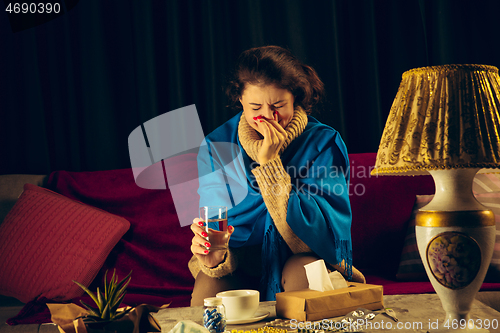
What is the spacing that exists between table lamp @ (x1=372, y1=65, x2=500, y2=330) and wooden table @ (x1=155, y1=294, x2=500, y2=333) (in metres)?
0.06

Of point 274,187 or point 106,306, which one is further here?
point 274,187

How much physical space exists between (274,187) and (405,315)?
1.95 ft

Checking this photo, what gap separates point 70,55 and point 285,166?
1.52 metres

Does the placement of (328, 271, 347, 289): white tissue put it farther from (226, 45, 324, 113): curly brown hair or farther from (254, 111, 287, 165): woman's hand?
(226, 45, 324, 113): curly brown hair

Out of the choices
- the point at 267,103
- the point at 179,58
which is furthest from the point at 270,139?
the point at 179,58

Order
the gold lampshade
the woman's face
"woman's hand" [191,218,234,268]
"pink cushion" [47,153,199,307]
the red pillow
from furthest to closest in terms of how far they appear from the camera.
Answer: "pink cushion" [47,153,199,307] < the red pillow < the woman's face < "woman's hand" [191,218,234,268] < the gold lampshade

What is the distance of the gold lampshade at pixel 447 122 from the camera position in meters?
0.74

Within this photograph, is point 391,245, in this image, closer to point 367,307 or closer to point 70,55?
point 367,307

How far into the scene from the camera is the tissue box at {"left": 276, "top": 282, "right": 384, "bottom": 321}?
82 centimetres

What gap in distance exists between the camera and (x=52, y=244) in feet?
5.31

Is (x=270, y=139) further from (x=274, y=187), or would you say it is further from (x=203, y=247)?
(x=203, y=247)

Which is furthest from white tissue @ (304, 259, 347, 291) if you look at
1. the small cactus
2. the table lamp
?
the small cactus

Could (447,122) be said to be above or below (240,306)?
above

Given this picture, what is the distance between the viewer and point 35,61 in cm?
223
